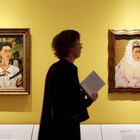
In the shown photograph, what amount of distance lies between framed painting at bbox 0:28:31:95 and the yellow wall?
0.23 feet

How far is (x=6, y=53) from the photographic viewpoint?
3145mm

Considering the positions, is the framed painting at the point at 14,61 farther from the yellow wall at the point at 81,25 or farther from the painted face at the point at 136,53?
the painted face at the point at 136,53

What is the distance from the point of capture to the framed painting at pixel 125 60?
3.13 meters

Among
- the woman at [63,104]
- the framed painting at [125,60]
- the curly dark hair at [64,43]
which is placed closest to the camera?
the woman at [63,104]

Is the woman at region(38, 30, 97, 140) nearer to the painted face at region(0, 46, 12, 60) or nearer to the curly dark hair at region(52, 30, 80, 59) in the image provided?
the curly dark hair at region(52, 30, 80, 59)

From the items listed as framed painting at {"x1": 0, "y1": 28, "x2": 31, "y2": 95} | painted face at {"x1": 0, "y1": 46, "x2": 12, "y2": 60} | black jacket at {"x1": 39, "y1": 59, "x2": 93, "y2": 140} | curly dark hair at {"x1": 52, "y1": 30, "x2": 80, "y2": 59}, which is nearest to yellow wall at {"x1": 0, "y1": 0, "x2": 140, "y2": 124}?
framed painting at {"x1": 0, "y1": 28, "x2": 31, "y2": 95}

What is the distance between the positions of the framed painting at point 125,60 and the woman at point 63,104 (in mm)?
1054

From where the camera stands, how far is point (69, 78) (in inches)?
80.2

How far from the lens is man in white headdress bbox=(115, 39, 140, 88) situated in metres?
3.13

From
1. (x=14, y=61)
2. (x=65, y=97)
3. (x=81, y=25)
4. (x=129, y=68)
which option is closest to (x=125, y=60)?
(x=129, y=68)

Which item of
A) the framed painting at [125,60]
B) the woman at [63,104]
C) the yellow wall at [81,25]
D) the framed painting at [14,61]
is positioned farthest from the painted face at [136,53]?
the woman at [63,104]

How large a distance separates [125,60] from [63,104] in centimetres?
128

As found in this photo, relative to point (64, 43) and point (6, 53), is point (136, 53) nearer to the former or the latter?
point (64, 43)

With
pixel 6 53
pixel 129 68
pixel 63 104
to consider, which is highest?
pixel 6 53
